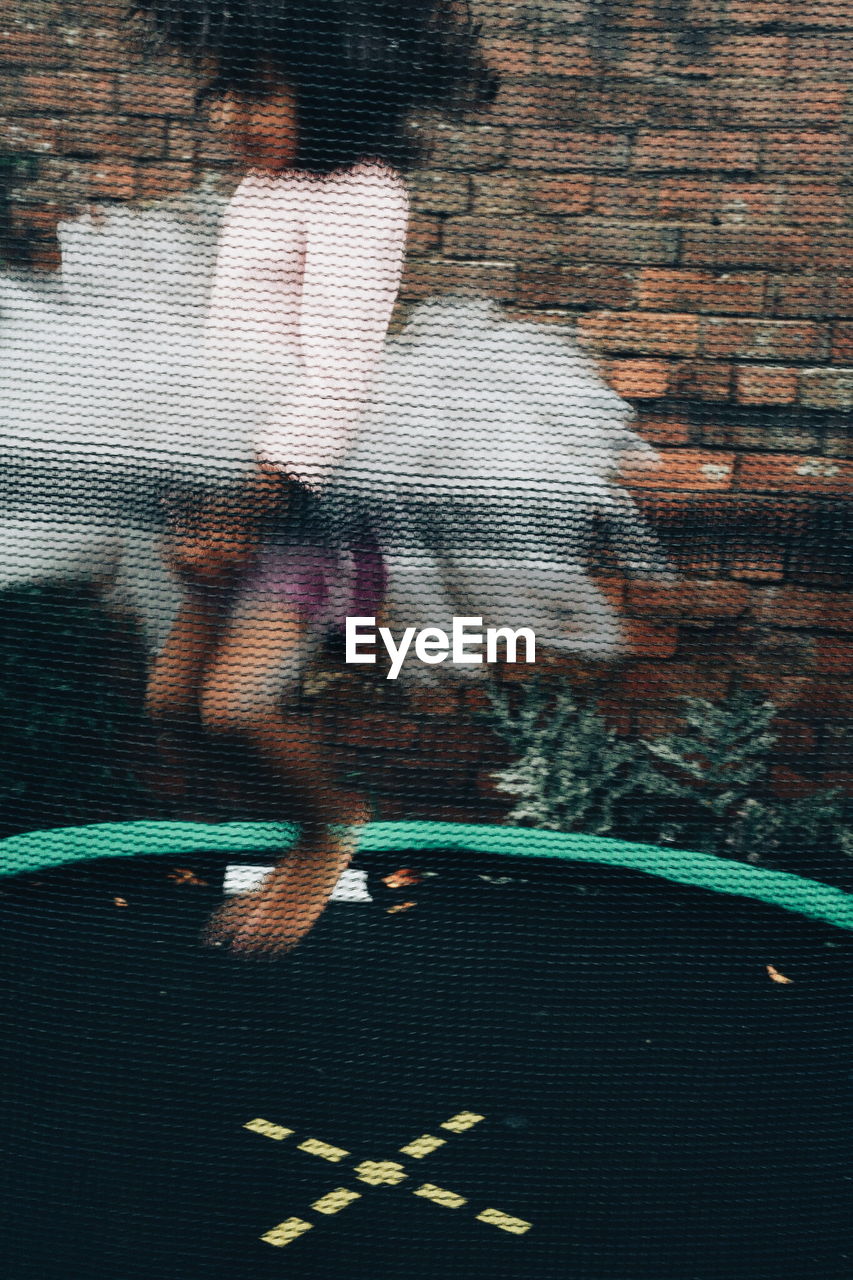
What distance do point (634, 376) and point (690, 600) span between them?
1.17 feet

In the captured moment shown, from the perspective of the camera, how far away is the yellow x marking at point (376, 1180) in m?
1.20

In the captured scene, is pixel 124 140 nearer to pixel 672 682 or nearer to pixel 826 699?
pixel 672 682

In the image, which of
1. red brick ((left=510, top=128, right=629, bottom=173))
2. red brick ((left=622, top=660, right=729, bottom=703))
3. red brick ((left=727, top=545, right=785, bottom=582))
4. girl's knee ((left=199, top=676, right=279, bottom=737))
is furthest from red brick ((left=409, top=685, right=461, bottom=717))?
red brick ((left=510, top=128, right=629, bottom=173))

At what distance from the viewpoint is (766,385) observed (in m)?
1.82

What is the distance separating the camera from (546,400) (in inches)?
72.8

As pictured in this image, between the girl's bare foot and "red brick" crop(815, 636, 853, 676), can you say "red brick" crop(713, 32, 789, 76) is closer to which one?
A: "red brick" crop(815, 636, 853, 676)

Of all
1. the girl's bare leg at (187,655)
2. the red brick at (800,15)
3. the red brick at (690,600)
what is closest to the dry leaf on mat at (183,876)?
the girl's bare leg at (187,655)

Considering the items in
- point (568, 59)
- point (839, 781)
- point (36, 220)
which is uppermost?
point (568, 59)

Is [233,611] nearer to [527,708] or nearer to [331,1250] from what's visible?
[527,708]

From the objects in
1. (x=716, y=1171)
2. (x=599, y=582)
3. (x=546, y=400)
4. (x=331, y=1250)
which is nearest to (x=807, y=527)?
(x=599, y=582)

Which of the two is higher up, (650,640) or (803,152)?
(803,152)

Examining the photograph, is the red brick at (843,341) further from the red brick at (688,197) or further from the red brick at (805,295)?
the red brick at (688,197)

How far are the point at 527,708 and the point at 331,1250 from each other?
0.95m

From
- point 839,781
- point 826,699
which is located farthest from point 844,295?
point 839,781
